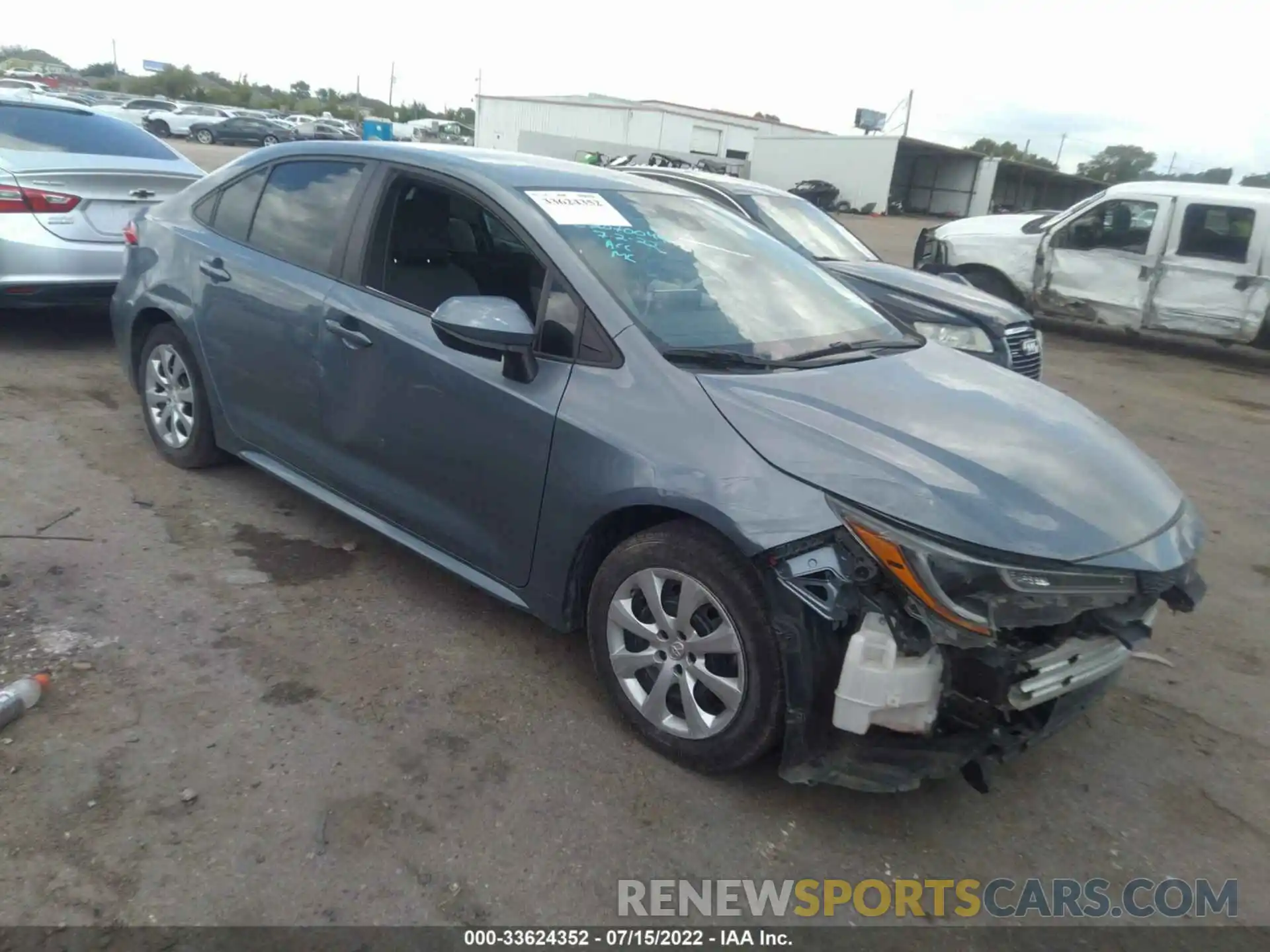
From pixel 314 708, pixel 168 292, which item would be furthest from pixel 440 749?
pixel 168 292

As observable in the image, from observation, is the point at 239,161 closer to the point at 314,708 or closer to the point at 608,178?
the point at 608,178

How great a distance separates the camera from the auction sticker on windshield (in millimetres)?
3426

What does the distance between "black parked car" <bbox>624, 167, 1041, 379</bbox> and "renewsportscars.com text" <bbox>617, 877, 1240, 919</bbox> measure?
3.54 m

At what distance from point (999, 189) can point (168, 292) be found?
46.8 m

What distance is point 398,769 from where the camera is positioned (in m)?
2.85

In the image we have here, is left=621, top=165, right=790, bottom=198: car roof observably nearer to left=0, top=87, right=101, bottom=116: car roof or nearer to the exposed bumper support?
left=0, top=87, right=101, bottom=116: car roof

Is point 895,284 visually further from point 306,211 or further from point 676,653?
point 676,653

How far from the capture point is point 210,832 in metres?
2.53

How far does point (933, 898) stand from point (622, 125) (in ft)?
183

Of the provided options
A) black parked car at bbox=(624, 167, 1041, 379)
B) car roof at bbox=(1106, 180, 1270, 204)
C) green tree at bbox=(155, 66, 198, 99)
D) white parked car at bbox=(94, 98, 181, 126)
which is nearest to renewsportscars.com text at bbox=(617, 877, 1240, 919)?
black parked car at bbox=(624, 167, 1041, 379)

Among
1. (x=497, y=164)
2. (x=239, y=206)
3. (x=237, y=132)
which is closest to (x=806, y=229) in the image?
(x=497, y=164)

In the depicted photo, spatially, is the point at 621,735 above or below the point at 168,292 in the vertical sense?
below

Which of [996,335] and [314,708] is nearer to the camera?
[314,708]

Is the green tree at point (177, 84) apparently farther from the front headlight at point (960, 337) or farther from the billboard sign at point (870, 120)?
the front headlight at point (960, 337)
